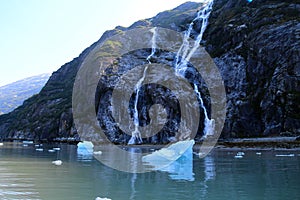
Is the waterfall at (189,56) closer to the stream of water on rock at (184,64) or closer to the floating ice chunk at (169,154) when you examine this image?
the stream of water on rock at (184,64)

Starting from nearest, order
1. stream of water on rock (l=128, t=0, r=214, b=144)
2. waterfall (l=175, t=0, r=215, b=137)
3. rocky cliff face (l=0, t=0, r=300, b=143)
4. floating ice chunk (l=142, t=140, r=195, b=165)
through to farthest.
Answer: floating ice chunk (l=142, t=140, r=195, b=165)
rocky cliff face (l=0, t=0, r=300, b=143)
waterfall (l=175, t=0, r=215, b=137)
stream of water on rock (l=128, t=0, r=214, b=144)

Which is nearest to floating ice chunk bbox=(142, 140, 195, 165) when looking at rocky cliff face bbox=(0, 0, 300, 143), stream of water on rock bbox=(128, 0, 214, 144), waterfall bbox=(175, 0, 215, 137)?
rocky cliff face bbox=(0, 0, 300, 143)

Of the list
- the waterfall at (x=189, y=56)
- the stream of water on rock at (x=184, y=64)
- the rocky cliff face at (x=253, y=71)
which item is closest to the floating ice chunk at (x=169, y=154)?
the rocky cliff face at (x=253, y=71)

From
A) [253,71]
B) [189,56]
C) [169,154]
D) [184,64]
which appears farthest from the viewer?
[189,56]

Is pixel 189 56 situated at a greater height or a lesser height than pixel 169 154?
greater

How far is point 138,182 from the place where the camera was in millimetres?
21484

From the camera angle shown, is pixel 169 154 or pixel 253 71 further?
pixel 253 71

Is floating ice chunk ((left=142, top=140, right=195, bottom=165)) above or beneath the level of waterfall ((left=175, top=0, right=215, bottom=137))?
beneath

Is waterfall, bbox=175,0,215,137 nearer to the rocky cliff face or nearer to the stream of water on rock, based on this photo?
the stream of water on rock

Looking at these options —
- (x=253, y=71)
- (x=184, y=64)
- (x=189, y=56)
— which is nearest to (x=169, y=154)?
(x=253, y=71)

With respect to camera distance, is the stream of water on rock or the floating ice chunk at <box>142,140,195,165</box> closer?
the floating ice chunk at <box>142,140,195,165</box>

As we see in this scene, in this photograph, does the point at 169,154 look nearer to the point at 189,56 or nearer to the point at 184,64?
the point at 184,64

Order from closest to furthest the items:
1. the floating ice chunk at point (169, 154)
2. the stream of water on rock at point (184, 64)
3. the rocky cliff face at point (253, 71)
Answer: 1. the floating ice chunk at point (169, 154)
2. the rocky cliff face at point (253, 71)
3. the stream of water on rock at point (184, 64)

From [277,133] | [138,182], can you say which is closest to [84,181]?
[138,182]
